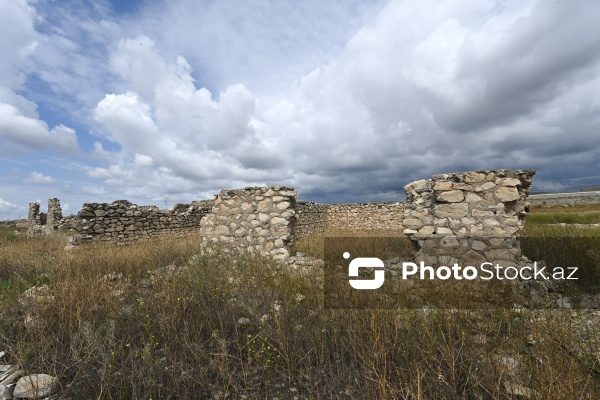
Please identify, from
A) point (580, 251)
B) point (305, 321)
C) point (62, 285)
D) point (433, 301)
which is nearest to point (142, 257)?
point (62, 285)

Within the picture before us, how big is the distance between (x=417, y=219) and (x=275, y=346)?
4403 millimetres

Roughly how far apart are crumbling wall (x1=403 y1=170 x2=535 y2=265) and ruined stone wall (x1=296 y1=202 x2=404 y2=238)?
12.4 metres

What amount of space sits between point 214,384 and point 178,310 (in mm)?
1366

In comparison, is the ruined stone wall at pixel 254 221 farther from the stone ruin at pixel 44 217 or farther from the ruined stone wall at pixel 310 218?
the stone ruin at pixel 44 217

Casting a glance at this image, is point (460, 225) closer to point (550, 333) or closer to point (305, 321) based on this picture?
point (550, 333)

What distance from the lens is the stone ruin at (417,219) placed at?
18.4 ft

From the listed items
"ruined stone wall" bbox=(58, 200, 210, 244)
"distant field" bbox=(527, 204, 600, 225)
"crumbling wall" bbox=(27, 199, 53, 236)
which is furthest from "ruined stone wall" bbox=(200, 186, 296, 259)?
"crumbling wall" bbox=(27, 199, 53, 236)

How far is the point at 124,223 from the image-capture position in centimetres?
1169

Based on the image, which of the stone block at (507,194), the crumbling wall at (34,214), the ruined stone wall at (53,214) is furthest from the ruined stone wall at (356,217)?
the crumbling wall at (34,214)

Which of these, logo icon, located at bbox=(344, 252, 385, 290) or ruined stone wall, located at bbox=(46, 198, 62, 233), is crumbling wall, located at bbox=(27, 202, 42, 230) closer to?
ruined stone wall, located at bbox=(46, 198, 62, 233)
